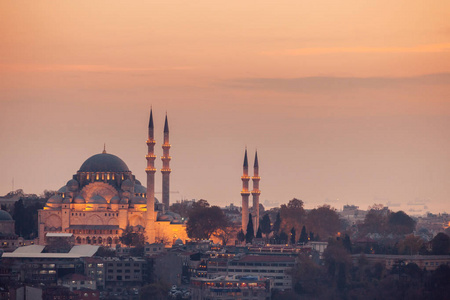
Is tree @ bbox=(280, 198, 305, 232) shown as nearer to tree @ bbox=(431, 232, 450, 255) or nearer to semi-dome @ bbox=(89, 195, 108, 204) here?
semi-dome @ bbox=(89, 195, 108, 204)

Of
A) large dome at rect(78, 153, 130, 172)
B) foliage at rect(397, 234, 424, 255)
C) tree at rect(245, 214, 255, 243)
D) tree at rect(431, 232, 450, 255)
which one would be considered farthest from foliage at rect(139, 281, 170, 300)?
large dome at rect(78, 153, 130, 172)

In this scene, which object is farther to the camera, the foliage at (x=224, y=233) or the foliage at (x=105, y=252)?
the foliage at (x=224, y=233)

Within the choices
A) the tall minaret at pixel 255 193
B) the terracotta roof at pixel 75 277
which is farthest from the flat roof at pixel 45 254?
the tall minaret at pixel 255 193

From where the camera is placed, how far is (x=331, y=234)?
352 ft

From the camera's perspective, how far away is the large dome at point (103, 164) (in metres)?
102

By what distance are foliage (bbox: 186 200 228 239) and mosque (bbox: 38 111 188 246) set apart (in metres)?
2.00

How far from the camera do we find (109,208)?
99.6m

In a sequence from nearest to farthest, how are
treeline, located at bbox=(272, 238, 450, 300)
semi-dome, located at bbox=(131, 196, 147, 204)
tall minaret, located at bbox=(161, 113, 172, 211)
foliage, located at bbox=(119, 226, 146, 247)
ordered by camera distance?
treeline, located at bbox=(272, 238, 450, 300)
foliage, located at bbox=(119, 226, 146, 247)
semi-dome, located at bbox=(131, 196, 147, 204)
tall minaret, located at bbox=(161, 113, 172, 211)

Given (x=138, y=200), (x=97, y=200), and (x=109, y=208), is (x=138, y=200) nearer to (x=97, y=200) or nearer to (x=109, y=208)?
(x=109, y=208)

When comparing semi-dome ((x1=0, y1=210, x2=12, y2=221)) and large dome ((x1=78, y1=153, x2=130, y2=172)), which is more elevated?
large dome ((x1=78, y1=153, x2=130, y2=172))

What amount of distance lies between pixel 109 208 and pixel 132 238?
552 cm

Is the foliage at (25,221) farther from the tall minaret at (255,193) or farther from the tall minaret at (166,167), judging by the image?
the tall minaret at (255,193)

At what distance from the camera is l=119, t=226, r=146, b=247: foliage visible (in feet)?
309

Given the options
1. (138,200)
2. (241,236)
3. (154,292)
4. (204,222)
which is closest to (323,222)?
(241,236)
